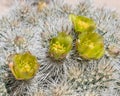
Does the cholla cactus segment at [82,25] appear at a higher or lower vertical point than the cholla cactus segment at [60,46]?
higher

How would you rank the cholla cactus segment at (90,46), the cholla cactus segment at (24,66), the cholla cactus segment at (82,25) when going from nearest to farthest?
1. the cholla cactus segment at (24,66)
2. the cholla cactus segment at (90,46)
3. the cholla cactus segment at (82,25)

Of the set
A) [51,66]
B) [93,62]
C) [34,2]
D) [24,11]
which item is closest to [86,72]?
[93,62]

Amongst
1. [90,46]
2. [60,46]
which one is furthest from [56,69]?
[90,46]

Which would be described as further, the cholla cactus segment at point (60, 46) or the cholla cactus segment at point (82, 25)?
the cholla cactus segment at point (82, 25)

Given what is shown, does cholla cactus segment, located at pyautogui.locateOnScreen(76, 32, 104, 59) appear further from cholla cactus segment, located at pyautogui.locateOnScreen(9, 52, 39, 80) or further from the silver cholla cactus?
cholla cactus segment, located at pyautogui.locateOnScreen(9, 52, 39, 80)

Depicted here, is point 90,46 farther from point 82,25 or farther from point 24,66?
point 24,66

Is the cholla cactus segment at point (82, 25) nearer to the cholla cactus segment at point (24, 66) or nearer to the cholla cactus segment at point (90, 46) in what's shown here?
→ the cholla cactus segment at point (90, 46)

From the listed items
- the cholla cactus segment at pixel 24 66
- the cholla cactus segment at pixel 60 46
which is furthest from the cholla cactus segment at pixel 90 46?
the cholla cactus segment at pixel 24 66
